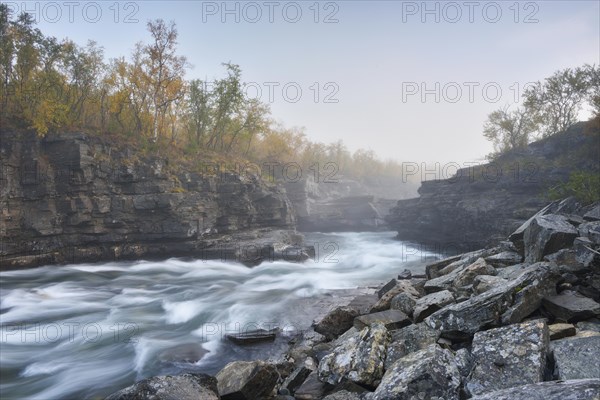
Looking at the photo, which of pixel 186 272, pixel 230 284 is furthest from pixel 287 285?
pixel 186 272

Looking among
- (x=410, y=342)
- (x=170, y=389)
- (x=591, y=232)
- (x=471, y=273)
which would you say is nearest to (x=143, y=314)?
(x=170, y=389)

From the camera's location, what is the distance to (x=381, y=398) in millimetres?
4293

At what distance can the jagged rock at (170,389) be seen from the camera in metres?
4.25

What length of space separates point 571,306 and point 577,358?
173 centimetres

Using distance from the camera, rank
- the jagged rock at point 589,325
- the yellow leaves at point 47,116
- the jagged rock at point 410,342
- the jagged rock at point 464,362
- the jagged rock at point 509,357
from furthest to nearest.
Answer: the yellow leaves at point 47,116
the jagged rock at point 410,342
the jagged rock at point 589,325
the jagged rock at point 464,362
the jagged rock at point 509,357

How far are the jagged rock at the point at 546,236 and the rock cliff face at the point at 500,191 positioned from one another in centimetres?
1535

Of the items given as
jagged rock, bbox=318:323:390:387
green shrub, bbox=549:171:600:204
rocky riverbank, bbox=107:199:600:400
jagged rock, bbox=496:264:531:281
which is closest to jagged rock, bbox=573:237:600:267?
rocky riverbank, bbox=107:199:600:400

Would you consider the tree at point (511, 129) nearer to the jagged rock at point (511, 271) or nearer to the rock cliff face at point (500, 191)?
the rock cliff face at point (500, 191)

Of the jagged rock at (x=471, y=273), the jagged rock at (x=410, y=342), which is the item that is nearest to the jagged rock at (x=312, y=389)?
the jagged rock at (x=410, y=342)

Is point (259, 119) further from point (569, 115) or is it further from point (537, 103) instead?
point (569, 115)

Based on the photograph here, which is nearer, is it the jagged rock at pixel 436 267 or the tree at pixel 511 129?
the jagged rock at pixel 436 267

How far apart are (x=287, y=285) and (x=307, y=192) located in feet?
97.5

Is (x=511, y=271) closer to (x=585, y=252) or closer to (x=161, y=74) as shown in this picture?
(x=585, y=252)

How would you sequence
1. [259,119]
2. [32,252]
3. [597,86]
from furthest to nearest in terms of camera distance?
[259,119] < [597,86] < [32,252]
